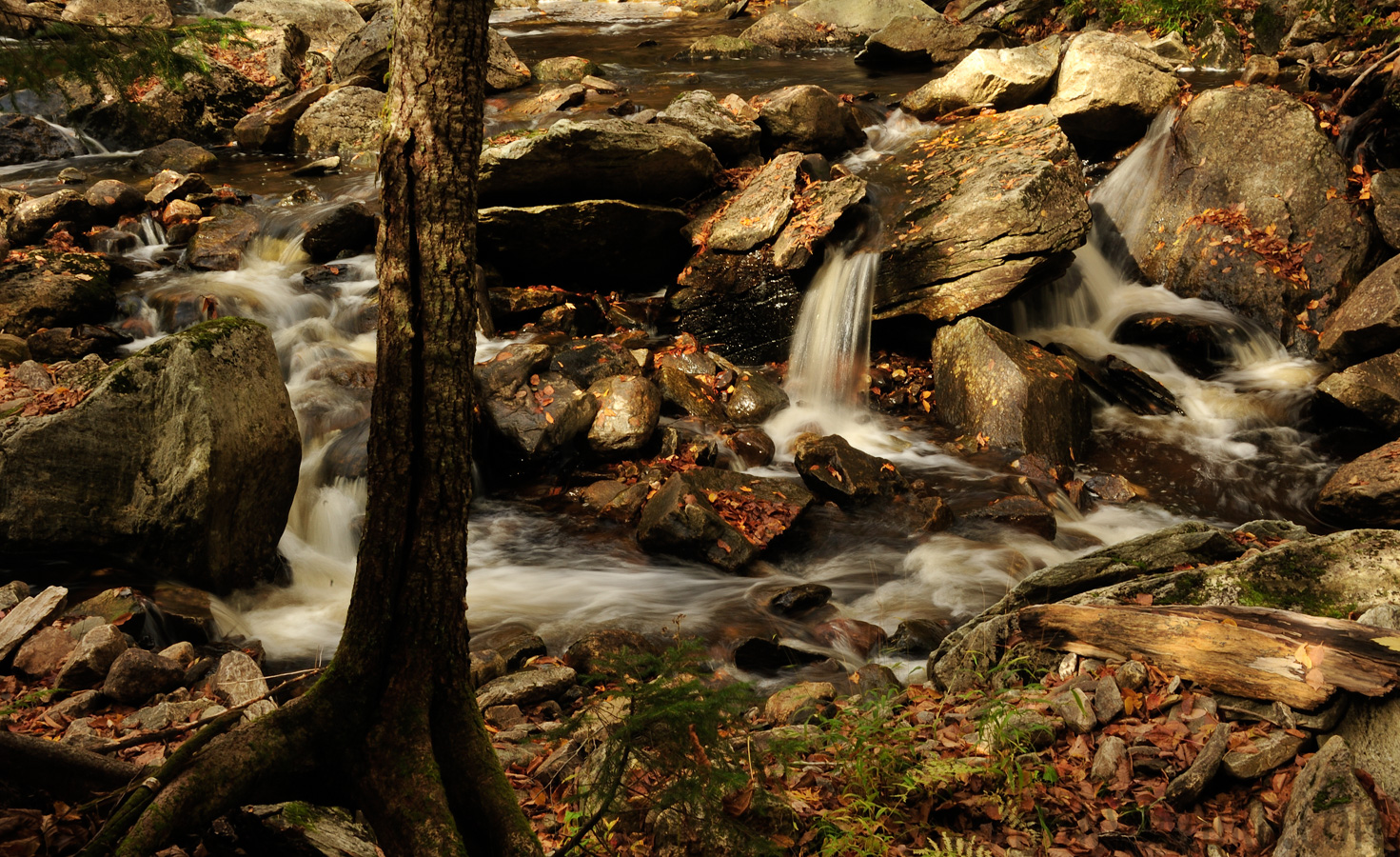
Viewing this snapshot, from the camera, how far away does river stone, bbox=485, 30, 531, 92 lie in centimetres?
1608

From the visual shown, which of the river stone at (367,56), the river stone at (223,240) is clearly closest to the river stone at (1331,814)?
the river stone at (223,240)

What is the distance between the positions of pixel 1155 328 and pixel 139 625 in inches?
428

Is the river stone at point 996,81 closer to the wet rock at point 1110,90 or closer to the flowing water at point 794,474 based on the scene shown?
the wet rock at point 1110,90

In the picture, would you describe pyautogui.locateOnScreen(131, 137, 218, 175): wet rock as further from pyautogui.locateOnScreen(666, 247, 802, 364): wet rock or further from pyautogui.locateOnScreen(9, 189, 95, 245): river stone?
pyautogui.locateOnScreen(666, 247, 802, 364): wet rock

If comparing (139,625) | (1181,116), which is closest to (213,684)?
(139,625)

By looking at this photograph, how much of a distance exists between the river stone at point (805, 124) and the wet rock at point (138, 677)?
35.0 ft

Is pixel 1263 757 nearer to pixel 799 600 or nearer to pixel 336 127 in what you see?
pixel 799 600

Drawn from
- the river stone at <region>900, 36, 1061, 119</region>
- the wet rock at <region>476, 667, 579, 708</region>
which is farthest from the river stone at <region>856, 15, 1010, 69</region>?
the wet rock at <region>476, 667, 579, 708</region>

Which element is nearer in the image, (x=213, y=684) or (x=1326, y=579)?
(x=1326, y=579)

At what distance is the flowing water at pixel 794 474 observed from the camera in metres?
6.75

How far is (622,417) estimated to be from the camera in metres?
8.76

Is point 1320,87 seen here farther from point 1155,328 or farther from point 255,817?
point 255,817

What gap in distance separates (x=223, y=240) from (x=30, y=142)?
608 cm

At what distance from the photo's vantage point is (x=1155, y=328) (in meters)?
10.5
